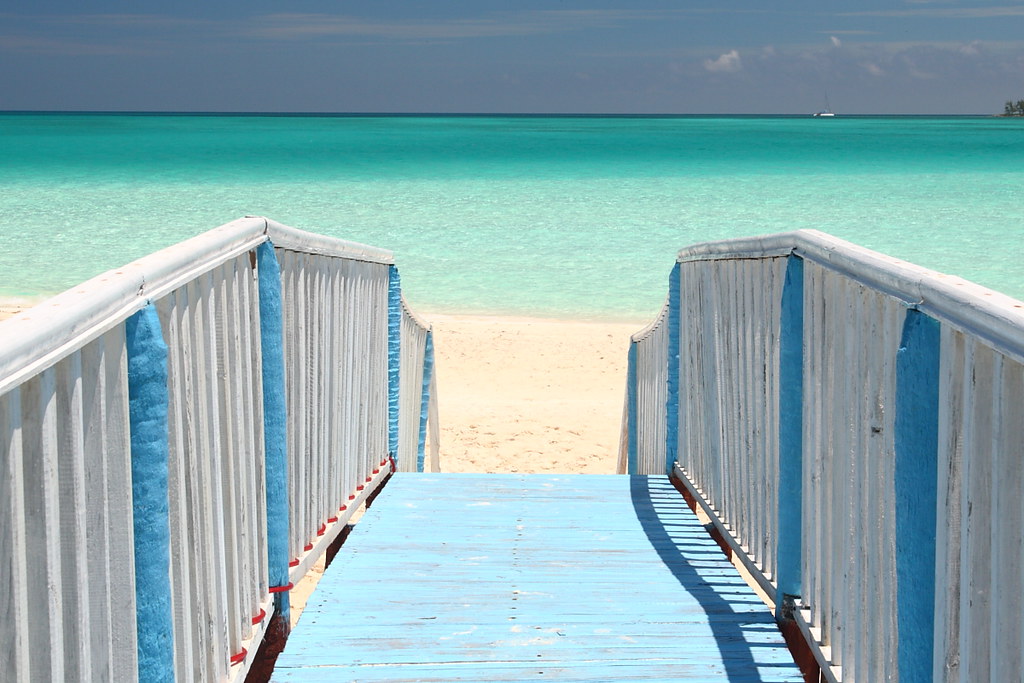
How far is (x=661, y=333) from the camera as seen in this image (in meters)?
6.79

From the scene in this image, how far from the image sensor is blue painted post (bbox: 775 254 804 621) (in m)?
3.51

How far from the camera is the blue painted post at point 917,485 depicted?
229cm

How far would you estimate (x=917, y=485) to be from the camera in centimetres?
234

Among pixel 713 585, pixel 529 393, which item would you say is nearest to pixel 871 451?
pixel 713 585

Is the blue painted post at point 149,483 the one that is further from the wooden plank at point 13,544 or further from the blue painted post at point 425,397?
the blue painted post at point 425,397

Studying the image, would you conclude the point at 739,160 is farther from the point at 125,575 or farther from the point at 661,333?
the point at 125,575

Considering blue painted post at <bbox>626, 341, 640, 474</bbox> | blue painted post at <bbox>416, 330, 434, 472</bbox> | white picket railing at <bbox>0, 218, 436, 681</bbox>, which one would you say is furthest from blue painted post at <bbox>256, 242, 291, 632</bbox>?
blue painted post at <bbox>626, 341, 640, 474</bbox>

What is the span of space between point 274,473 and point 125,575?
134 centimetres

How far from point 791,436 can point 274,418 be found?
1.64 metres

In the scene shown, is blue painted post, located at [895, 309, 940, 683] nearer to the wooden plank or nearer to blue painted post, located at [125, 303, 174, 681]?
blue painted post, located at [125, 303, 174, 681]

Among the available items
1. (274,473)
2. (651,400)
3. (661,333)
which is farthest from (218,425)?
(651,400)

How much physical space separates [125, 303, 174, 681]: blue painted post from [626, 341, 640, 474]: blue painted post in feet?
20.0

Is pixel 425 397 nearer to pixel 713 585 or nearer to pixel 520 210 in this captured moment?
pixel 713 585

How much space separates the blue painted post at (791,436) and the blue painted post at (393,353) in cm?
299
